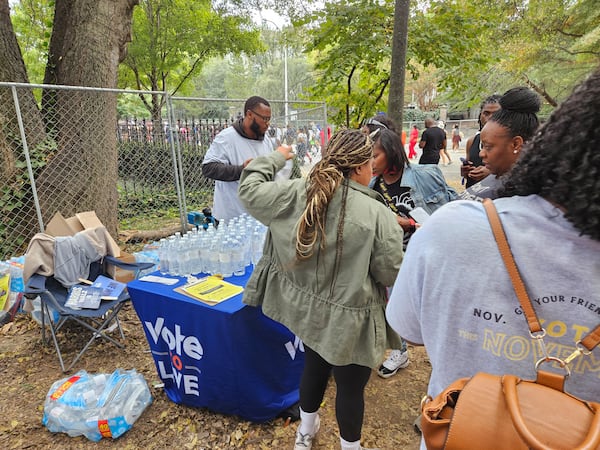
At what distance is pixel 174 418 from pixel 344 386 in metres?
1.34

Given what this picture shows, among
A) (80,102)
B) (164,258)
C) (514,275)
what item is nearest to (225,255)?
(164,258)

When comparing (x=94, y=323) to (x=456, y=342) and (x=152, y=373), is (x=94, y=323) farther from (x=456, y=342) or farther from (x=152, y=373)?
(x=456, y=342)

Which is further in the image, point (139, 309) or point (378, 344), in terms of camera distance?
point (139, 309)

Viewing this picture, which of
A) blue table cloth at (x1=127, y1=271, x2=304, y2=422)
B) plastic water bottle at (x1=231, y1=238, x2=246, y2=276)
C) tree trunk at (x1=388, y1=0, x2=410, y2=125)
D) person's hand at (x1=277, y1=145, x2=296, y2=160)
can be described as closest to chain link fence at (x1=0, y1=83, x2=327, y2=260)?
tree trunk at (x1=388, y1=0, x2=410, y2=125)

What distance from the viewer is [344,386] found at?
189 centimetres

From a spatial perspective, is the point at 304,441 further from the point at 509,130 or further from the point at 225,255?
the point at 509,130

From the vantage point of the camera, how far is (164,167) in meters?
7.29

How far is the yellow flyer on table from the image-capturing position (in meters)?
2.20

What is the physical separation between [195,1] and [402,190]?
31.3 ft

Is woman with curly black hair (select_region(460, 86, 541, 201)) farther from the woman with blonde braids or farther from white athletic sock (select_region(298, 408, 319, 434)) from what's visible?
white athletic sock (select_region(298, 408, 319, 434))

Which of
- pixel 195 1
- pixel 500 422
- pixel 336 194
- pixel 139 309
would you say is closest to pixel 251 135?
pixel 139 309

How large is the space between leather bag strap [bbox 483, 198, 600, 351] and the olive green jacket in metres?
0.83

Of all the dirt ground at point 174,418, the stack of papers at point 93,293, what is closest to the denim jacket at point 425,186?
the dirt ground at point 174,418

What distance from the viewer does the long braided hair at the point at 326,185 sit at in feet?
5.39
